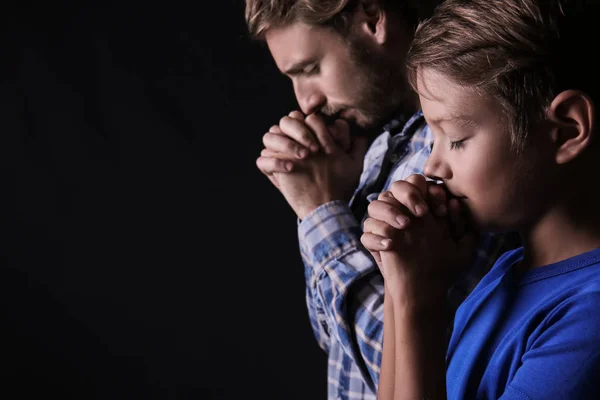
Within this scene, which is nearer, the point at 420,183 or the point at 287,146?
the point at 420,183

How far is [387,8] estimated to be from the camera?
115 cm

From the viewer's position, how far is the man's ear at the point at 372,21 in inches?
45.3

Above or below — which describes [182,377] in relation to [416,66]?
below

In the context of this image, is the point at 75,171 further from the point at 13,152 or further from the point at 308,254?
the point at 308,254

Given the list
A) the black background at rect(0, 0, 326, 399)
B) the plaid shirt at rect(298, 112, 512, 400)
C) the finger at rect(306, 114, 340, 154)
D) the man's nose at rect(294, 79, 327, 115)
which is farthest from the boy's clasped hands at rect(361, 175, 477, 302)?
the black background at rect(0, 0, 326, 399)

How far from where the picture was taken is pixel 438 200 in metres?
0.79

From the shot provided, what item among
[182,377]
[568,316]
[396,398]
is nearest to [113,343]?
[182,377]

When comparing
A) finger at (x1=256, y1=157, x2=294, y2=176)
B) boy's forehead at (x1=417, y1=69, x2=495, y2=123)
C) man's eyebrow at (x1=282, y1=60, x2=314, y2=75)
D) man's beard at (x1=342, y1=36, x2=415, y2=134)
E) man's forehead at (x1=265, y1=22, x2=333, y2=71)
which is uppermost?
man's forehead at (x1=265, y1=22, x2=333, y2=71)

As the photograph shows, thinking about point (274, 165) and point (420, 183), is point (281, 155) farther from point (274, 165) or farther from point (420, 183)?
point (420, 183)

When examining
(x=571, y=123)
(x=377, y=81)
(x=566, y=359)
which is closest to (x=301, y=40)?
(x=377, y=81)

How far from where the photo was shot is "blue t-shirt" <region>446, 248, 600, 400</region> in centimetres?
64

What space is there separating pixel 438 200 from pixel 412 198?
3 centimetres

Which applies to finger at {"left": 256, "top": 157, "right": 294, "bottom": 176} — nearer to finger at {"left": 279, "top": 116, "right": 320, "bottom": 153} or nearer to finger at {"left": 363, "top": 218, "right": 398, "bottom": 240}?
finger at {"left": 279, "top": 116, "right": 320, "bottom": 153}

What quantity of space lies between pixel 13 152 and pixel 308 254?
3.24ft
